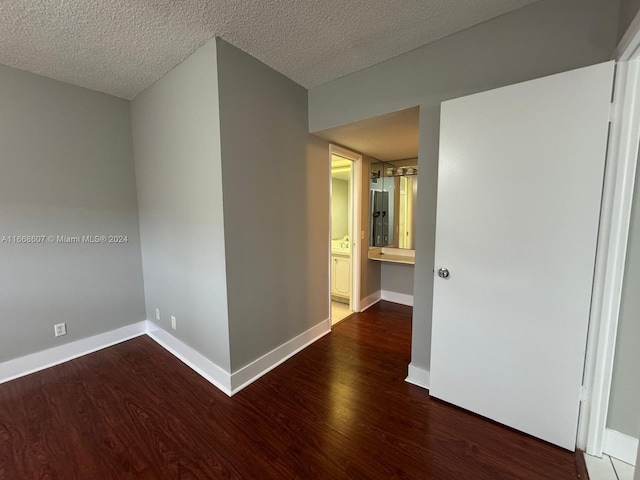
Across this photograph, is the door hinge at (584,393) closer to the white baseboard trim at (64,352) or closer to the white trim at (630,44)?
the white trim at (630,44)

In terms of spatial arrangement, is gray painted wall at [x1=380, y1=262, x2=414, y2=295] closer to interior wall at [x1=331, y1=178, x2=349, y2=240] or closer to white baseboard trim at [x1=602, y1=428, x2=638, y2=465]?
interior wall at [x1=331, y1=178, x2=349, y2=240]

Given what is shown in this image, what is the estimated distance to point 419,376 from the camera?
2.05 meters

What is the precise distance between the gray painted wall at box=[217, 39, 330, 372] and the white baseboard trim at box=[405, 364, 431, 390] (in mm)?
1080

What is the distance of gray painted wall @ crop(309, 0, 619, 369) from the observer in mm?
1394

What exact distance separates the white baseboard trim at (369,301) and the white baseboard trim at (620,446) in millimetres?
2434

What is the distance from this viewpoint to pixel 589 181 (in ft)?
4.30

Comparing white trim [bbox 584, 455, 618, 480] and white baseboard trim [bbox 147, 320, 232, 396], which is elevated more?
white baseboard trim [bbox 147, 320, 232, 396]

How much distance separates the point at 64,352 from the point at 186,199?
186 centimetres

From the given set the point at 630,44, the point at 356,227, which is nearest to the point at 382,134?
the point at 356,227

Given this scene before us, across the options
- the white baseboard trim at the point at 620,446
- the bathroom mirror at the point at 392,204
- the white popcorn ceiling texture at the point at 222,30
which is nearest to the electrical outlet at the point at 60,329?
the white popcorn ceiling texture at the point at 222,30

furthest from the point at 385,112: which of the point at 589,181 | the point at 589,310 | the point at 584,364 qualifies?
the point at 584,364

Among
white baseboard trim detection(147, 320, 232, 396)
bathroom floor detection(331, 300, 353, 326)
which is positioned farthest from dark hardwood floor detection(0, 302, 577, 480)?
bathroom floor detection(331, 300, 353, 326)

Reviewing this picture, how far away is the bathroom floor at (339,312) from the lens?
3344 millimetres

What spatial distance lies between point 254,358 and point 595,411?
2146 millimetres
